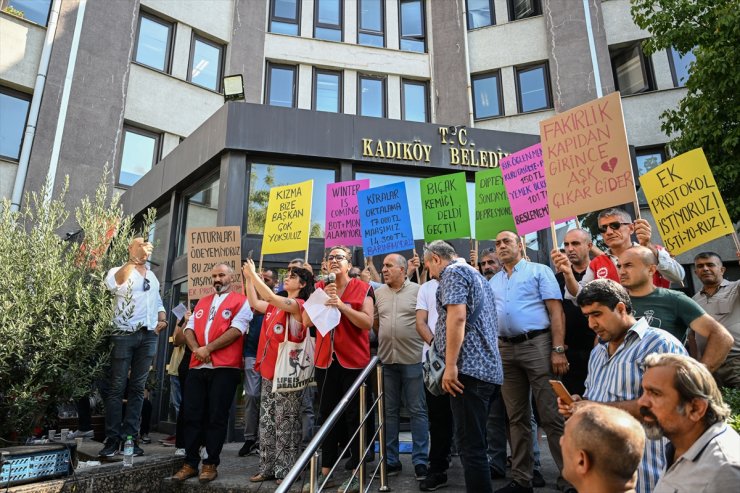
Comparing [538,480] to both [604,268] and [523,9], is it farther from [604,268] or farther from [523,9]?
[523,9]

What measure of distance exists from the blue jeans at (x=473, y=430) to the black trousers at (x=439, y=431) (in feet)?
3.24

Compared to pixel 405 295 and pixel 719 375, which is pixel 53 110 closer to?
pixel 405 295

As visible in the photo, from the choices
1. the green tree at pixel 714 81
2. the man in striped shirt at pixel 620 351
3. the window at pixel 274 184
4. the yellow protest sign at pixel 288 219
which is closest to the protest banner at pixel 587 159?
the man in striped shirt at pixel 620 351

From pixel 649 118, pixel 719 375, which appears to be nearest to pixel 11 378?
pixel 719 375

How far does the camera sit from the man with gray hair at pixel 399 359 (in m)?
5.04

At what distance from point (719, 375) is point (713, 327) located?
76.8 inches

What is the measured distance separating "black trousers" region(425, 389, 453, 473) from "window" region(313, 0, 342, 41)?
1524cm

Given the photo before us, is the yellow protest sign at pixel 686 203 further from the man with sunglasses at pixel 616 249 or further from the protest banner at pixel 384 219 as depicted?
the protest banner at pixel 384 219

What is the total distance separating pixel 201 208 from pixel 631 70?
46.3 feet

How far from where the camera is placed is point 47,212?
6.28 meters

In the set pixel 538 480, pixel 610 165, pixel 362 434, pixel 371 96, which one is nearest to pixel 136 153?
pixel 371 96

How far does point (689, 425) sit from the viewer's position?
88.7 inches

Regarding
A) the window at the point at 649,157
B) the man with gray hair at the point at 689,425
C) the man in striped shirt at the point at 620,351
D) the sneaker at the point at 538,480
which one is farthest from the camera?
the window at the point at 649,157

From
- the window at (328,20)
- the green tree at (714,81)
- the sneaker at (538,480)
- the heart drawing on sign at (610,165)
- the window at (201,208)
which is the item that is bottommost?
the sneaker at (538,480)
